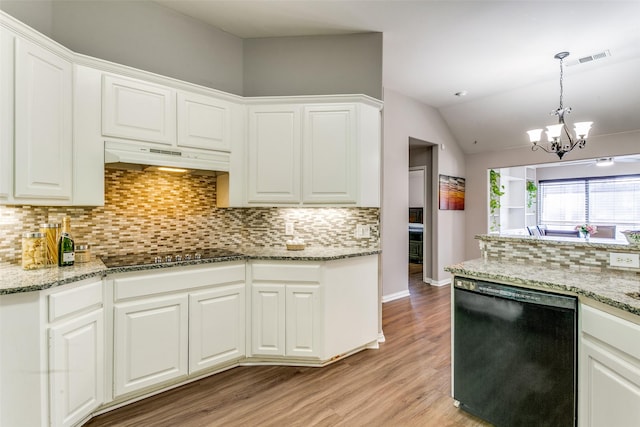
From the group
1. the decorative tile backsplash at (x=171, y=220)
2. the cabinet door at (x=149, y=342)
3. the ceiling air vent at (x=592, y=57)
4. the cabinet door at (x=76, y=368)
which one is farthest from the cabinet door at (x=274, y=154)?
the ceiling air vent at (x=592, y=57)

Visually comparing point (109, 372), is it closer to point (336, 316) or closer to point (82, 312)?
point (82, 312)

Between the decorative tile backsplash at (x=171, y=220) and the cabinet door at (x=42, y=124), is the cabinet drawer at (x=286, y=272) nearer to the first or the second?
the decorative tile backsplash at (x=171, y=220)

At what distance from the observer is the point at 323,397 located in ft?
7.29

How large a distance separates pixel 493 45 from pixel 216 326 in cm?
392

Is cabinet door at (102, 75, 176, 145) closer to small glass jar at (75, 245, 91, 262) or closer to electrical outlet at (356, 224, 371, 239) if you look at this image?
small glass jar at (75, 245, 91, 262)

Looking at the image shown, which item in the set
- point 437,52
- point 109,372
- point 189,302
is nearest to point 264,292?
point 189,302

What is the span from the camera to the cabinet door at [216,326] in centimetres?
234

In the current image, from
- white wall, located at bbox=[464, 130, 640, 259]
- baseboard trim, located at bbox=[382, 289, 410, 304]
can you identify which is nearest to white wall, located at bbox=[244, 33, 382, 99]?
baseboard trim, located at bbox=[382, 289, 410, 304]

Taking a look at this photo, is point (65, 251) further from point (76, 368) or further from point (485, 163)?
point (485, 163)

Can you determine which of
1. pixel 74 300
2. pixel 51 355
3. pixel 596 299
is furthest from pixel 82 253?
pixel 596 299

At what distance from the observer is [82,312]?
72.9 inches

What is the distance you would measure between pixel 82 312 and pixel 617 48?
5.57m

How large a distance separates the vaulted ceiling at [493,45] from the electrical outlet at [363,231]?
1.95m

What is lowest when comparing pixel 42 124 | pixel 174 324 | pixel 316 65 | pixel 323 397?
pixel 323 397
